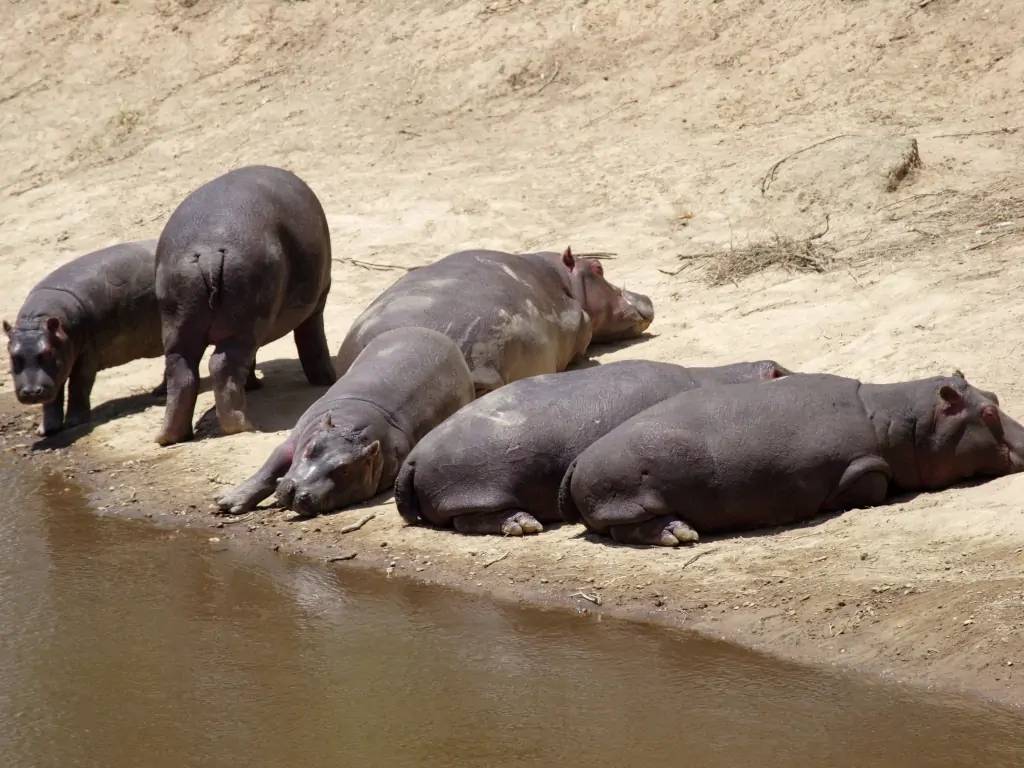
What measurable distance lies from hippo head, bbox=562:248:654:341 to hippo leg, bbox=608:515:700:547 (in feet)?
12.5

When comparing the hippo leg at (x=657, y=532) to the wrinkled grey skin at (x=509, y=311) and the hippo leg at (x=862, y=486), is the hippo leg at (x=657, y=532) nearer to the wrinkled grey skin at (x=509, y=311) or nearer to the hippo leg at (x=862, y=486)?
the hippo leg at (x=862, y=486)

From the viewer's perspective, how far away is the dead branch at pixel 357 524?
7.59 metres

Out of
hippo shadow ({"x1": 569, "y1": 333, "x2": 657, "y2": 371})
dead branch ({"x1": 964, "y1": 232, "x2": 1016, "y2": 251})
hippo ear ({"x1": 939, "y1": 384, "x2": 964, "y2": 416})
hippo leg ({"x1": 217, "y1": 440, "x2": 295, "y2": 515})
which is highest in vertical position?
hippo ear ({"x1": 939, "y1": 384, "x2": 964, "y2": 416})

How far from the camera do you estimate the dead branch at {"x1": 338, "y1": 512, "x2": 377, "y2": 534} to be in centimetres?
759

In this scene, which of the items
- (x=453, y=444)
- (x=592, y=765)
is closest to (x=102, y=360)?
(x=453, y=444)

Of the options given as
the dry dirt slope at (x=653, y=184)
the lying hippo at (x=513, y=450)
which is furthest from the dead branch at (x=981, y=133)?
the lying hippo at (x=513, y=450)

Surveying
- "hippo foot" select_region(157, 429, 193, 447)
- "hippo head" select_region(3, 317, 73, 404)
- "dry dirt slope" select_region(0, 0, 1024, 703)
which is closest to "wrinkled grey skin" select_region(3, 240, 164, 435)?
"hippo head" select_region(3, 317, 73, 404)

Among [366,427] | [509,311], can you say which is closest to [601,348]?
[509,311]

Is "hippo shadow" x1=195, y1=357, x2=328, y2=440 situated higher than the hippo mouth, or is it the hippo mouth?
the hippo mouth

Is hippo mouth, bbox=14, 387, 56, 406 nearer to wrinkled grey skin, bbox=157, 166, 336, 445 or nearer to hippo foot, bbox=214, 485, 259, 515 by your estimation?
wrinkled grey skin, bbox=157, 166, 336, 445

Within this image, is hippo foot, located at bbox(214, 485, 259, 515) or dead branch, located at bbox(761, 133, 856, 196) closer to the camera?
hippo foot, located at bbox(214, 485, 259, 515)

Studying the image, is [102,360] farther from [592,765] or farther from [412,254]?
[592,765]

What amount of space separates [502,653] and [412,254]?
22.9 feet

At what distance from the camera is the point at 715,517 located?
6.79m
